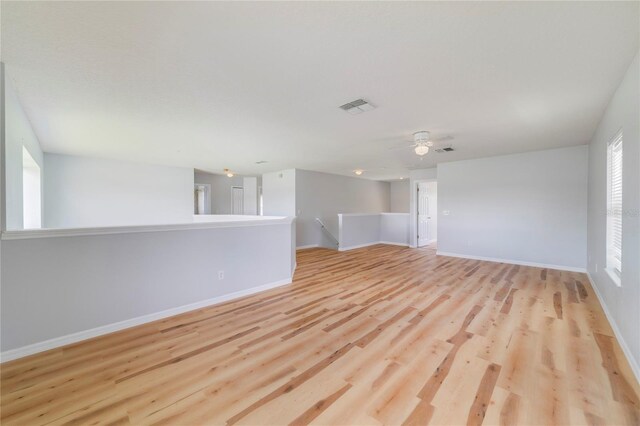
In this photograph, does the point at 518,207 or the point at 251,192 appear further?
the point at 251,192

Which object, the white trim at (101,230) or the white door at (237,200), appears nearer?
the white trim at (101,230)

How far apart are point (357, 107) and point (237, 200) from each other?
7.84m

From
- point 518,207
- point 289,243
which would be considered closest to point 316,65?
point 289,243

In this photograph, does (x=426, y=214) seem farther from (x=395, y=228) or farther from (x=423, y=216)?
(x=395, y=228)

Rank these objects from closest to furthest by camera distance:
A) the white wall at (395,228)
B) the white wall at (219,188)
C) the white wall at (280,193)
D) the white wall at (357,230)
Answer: the white wall at (357,230) → the white wall at (280,193) → the white wall at (395,228) → the white wall at (219,188)

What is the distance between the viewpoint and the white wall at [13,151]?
2.51m

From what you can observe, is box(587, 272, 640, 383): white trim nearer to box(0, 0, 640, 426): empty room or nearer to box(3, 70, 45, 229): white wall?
box(0, 0, 640, 426): empty room

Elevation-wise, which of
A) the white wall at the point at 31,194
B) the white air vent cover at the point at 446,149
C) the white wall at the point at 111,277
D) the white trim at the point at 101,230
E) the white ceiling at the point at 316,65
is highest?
the white air vent cover at the point at 446,149

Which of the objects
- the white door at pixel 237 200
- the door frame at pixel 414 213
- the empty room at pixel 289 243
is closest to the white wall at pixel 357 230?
the door frame at pixel 414 213

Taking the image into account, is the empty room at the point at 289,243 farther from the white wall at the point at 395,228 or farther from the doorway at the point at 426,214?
the white wall at the point at 395,228

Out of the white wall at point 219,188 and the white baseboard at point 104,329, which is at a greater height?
the white wall at point 219,188

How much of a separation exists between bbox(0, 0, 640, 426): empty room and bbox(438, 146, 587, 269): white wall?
0.13 meters

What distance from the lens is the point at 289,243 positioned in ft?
14.5

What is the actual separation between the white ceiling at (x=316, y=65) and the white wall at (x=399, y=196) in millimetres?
7231
